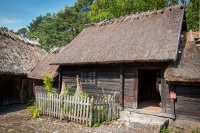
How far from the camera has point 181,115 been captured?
24.0 feet

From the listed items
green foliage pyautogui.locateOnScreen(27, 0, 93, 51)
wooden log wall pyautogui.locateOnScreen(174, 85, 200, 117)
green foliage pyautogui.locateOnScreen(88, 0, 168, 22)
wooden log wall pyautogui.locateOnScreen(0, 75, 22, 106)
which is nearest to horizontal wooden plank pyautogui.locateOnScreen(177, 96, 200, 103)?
wooden log wall pyautogui.locateOnScreen(174, 85, 200, 117)

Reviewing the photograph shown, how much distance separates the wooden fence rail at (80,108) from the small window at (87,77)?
251 centimetres

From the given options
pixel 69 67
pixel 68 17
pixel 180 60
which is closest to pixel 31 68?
pixel 69 67

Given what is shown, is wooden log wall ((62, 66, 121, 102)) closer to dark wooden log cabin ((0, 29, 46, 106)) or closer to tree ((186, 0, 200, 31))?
dark wooden log cabin ((0, 29, 46, 106))

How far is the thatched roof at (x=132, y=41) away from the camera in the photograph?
809 centimetres

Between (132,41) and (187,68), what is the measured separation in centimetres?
353

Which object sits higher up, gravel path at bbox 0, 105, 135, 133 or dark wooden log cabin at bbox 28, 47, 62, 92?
dark wooden log cabin at bbox 28, 47, 62, 92

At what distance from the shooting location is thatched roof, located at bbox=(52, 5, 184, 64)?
809 centimetres

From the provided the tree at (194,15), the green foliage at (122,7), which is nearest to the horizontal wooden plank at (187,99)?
the green foliage at (122,7)

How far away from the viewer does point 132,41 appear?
971 centimetres

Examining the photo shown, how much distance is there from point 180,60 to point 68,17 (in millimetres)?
27747

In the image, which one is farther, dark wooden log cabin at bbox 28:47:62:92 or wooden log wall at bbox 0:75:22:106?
dark wooden log cabin at bbox 28:47:62:92

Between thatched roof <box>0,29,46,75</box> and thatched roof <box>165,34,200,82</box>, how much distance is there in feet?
33.8

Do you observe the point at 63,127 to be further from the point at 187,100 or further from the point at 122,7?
the point at 122,7
